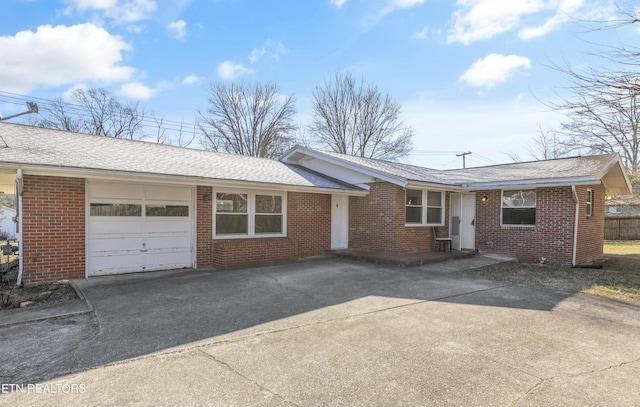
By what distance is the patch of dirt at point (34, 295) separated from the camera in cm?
591

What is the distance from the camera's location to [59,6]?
1171cm

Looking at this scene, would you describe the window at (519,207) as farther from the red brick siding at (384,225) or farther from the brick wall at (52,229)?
the brick wall at (52,229)

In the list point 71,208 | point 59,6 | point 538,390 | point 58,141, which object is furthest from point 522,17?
point 59,6

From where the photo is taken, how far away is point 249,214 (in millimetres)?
10445

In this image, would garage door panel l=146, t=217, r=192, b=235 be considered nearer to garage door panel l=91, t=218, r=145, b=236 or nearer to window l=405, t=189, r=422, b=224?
garage door panel l=91, t=218, r=145, b=236

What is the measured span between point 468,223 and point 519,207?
1777 mm

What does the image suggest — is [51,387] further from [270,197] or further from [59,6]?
[59,6]

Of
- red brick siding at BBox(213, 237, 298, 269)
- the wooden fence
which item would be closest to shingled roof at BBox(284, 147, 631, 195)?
red brick siding at BBox(213, 237, 298, 269)

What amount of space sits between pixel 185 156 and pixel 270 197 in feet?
9.48

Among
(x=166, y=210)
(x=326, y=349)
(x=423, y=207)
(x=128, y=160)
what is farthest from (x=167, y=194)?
(x=423, y=207)

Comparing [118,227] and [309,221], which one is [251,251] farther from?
[118,227]

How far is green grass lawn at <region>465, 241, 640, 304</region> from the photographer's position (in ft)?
24.0

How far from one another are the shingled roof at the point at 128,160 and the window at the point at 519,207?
4981mm

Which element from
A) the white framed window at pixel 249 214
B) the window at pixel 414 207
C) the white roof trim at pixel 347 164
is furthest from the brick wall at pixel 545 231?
the white framed window at pixel 249 214
